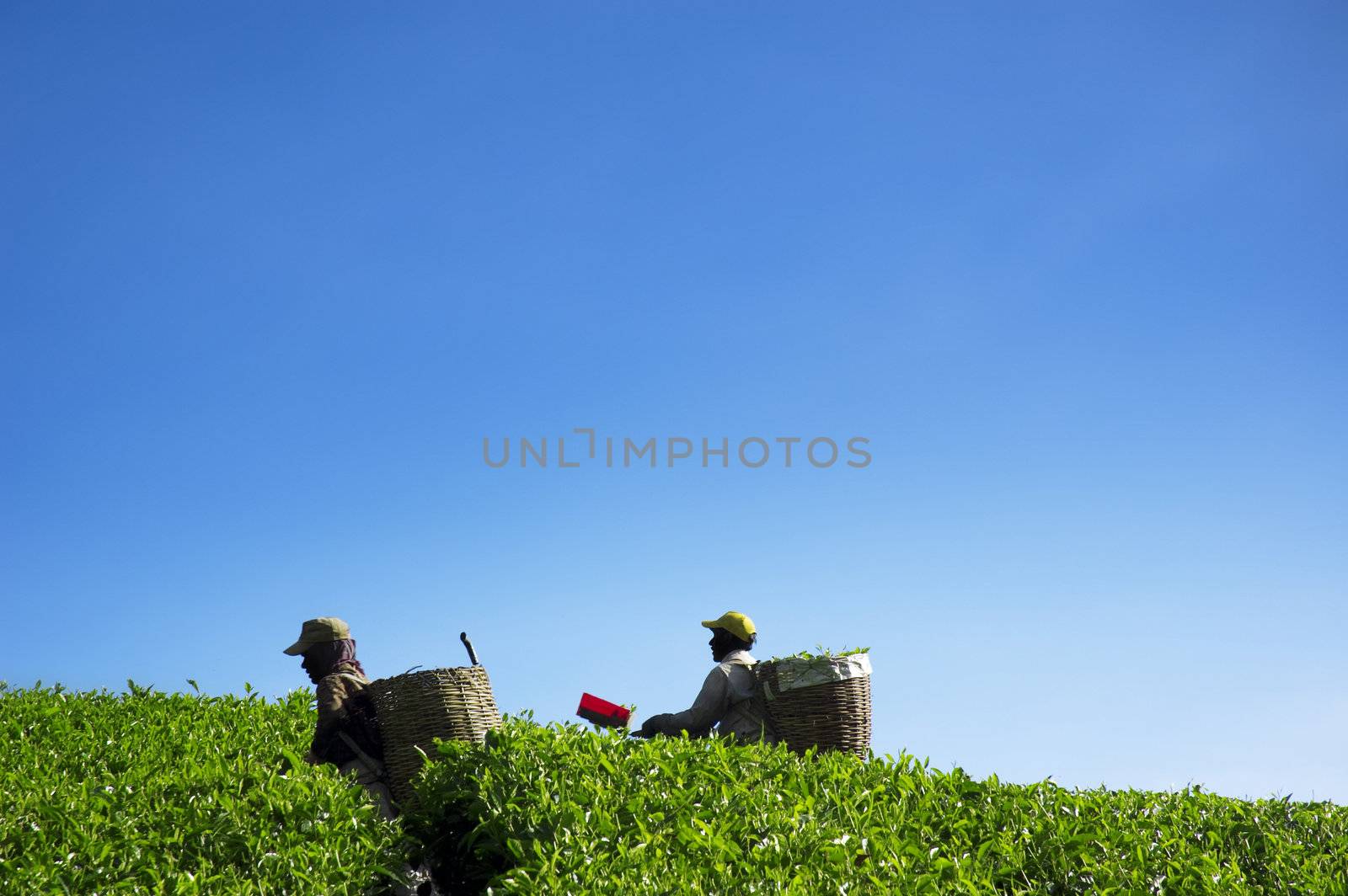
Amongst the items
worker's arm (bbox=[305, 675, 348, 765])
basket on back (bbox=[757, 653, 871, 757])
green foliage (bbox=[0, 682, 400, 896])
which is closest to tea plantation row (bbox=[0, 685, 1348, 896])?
green foliage (bbox=[0, 682, 400, 896])

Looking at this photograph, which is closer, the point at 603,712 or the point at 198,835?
the point at 198,835

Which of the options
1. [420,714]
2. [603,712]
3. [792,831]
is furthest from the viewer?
[603,712]

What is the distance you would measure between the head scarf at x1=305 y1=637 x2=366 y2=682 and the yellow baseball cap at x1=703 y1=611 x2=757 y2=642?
2.87 metres

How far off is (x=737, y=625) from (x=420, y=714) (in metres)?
2.74

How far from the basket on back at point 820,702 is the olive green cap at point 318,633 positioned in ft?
10.9

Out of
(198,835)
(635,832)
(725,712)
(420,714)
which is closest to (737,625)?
(725,712)

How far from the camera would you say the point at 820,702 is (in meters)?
7.93

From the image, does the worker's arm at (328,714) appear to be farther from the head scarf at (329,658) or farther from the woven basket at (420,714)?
the woven basket at (420,714)

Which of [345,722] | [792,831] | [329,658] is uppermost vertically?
[329,658]

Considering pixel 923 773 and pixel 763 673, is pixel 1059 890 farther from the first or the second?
pixel 763 673

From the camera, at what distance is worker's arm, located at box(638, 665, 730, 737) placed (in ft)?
26.7

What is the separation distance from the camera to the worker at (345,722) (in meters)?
7.34

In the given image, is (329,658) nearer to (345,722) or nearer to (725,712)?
(345,722)

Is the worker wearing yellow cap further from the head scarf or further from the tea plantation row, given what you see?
the head scarf
